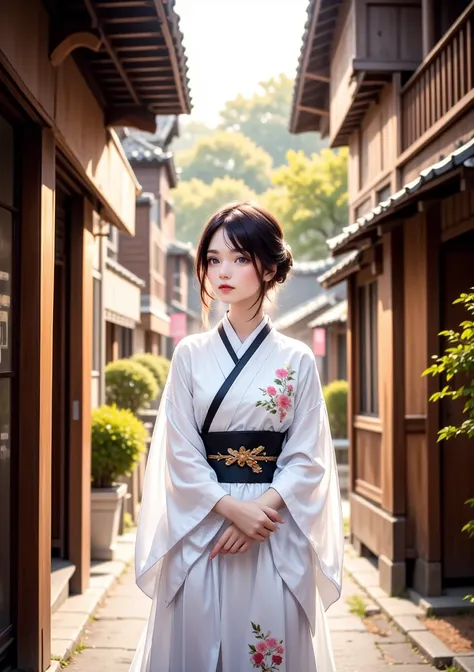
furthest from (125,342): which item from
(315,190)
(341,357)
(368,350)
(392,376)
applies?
(392,376)

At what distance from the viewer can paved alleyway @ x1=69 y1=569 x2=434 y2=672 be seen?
5918 mm

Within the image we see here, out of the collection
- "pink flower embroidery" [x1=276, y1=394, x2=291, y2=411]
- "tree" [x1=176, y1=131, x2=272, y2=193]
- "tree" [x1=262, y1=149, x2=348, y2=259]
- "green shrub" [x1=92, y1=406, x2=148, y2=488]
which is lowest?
"green shrub" [x1=92, y1=406, x2=148, y2=488]

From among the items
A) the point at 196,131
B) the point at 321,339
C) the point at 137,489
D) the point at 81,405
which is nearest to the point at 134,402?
the point at 137,489

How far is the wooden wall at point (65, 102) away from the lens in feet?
15.0

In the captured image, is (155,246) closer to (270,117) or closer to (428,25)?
(428,25)

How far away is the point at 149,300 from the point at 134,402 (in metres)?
9.47

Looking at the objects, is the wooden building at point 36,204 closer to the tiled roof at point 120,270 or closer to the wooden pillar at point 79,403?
the wooden pillar at point 79,403

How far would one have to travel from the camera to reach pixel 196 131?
8444 cm

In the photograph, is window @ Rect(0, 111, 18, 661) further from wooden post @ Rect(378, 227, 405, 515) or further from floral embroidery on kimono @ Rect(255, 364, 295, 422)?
wooden post @ Rect(378, 227, 405, 515)

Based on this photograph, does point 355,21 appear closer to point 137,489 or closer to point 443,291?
point 443,291

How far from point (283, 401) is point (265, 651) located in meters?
0.98

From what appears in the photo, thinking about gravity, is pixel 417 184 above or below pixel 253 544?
above

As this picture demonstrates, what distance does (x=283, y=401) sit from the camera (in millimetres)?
3582

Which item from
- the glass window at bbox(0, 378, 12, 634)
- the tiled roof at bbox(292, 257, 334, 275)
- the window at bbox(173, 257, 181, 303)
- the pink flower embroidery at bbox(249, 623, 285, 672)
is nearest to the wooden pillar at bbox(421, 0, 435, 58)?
the glass window at bbox(0, 378, 12, 634)
